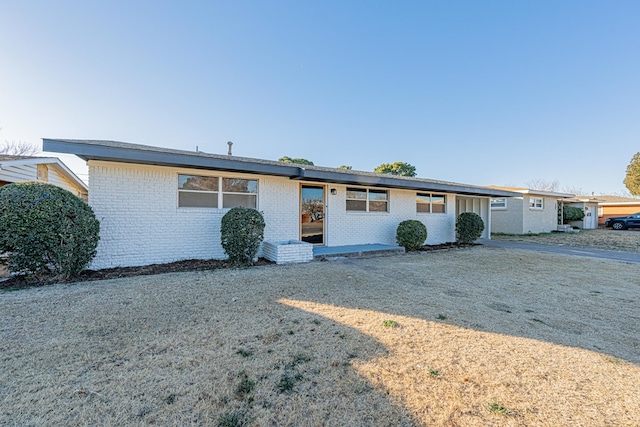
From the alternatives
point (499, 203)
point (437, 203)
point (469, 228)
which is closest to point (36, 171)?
point (437, 203)

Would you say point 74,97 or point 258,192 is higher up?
point 74,97

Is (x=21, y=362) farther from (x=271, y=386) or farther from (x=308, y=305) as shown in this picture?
(x=308, y=305)

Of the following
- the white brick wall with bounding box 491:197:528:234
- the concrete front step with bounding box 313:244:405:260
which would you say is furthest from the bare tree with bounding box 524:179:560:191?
the concrete front step with bounding box 313:244:405:260

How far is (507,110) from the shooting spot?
1472 cm

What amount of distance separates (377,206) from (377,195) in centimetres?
43

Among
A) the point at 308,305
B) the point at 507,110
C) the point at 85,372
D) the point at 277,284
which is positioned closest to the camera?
the point at 85,372

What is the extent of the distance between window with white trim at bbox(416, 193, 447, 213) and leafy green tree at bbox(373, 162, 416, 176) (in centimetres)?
1472

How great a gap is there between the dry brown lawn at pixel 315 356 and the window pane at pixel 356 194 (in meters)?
5.44

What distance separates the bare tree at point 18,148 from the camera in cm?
2109

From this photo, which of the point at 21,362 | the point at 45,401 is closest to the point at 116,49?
the point at 21,362

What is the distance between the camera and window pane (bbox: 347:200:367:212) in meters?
10.0

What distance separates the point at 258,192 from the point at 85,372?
611 cm

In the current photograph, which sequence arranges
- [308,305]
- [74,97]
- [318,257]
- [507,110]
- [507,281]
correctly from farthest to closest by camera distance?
[507,110], [74,97], [318,257], [507,281], [308,305]

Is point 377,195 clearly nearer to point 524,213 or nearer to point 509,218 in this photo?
point 509,218
